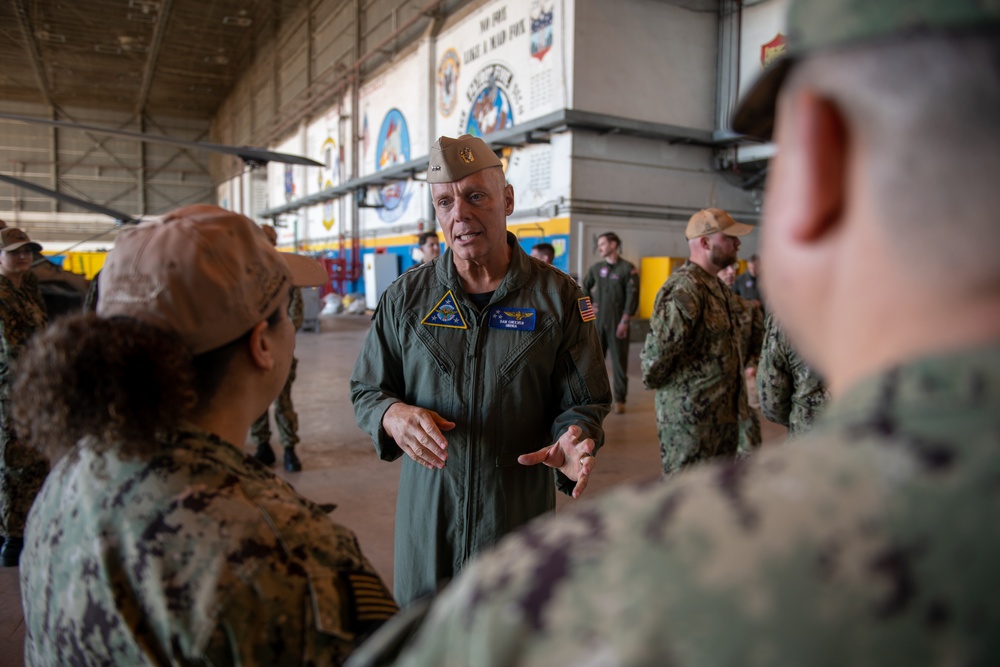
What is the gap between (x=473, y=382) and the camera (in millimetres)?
1918

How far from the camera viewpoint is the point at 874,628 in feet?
1.27

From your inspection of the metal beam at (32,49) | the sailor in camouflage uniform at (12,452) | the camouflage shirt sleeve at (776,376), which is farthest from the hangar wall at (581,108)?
the metal beam at (32,49)

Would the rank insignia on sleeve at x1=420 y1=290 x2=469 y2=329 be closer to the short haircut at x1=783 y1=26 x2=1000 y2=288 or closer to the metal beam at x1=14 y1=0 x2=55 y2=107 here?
the short haircut at x1=783 y1=26 x2=1000 y2=288

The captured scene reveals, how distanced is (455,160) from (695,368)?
1971 millimetres

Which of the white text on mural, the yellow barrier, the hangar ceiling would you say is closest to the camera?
the yellow barrier

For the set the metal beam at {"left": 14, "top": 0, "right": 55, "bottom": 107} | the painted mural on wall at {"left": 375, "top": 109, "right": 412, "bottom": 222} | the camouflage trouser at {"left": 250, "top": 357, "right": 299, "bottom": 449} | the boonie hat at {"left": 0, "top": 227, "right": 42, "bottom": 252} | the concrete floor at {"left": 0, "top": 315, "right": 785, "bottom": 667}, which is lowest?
the concrete floor at {"left": 0, "top": 315, "right": 785, "bottom": 667}

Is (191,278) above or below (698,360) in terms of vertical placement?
above

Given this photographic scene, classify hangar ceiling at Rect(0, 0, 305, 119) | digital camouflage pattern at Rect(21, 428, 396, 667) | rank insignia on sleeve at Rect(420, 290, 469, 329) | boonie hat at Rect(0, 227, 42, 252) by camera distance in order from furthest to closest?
hangar ceiling at Rect(0, 0, 305, 119) < boonie hat at Rect(0, 227, 42, 252) < rank insignia on sleeve at Rect(420, 290, 469, 329) < digital camouflage pattern at Rect(21, 428, 396, 667)

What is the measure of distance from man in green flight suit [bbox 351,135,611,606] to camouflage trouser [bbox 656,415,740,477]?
1.56 m

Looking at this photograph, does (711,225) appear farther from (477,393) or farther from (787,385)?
(477,393)

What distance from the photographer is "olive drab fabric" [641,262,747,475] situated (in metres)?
3.37

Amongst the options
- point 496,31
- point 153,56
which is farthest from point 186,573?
point 153,56

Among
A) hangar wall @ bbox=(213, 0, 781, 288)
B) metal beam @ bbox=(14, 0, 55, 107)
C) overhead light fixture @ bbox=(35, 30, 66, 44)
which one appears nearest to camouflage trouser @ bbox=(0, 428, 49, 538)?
hangar wall @ bbox=(213, 0, 781, 288)

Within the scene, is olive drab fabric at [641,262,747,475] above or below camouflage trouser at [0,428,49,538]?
above
